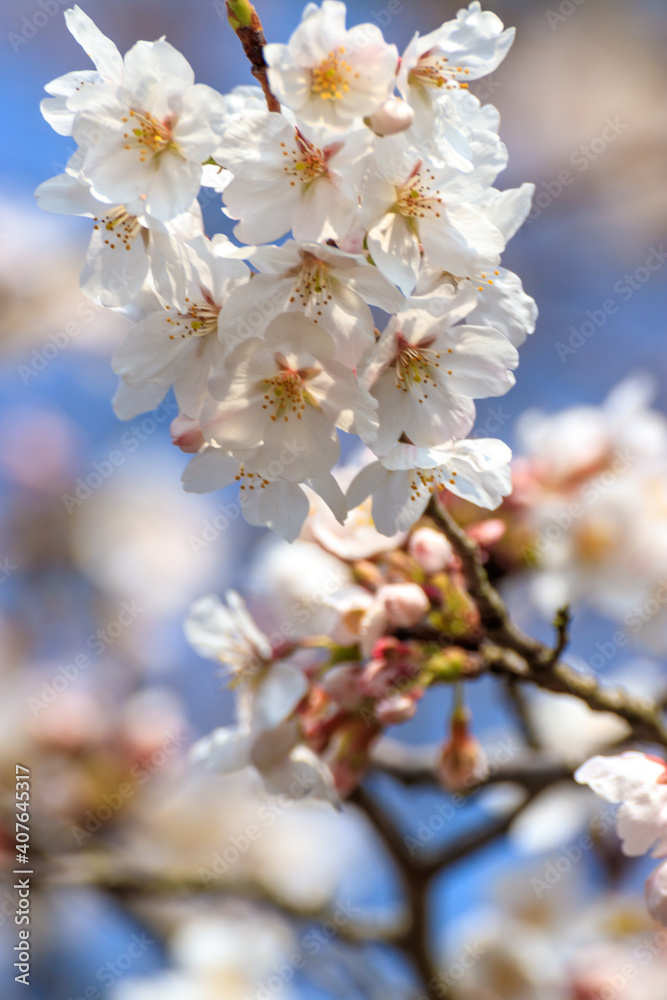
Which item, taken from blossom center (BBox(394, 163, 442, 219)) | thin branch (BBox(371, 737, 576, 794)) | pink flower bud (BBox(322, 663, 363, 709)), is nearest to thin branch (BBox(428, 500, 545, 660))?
pink flower bud (BBox(322, 663, 363, 709))

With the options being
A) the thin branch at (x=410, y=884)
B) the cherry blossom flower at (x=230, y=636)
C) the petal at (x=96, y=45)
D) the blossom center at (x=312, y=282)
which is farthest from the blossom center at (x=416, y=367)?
the thin branch at (x=410, y=884)

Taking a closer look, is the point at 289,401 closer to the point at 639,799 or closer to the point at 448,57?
the point at 448,57

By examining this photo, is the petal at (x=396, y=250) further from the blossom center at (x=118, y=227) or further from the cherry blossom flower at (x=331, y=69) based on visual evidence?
the blossom center at (x=118, y=227)

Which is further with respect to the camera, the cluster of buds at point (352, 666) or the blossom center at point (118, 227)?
the cluster of buds at point (352, 666)

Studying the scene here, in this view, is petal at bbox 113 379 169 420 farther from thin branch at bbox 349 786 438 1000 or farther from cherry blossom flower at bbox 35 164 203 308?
thin branch at bbox 349 786 438 1000

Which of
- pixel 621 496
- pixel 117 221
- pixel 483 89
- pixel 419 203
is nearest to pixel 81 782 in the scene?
pixel 621 496

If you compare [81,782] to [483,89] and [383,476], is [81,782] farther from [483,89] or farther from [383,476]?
[483,89]
